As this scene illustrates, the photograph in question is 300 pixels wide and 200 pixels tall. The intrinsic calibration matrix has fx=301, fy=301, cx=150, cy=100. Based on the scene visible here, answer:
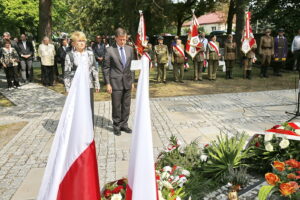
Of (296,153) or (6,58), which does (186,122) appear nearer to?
(296,153)

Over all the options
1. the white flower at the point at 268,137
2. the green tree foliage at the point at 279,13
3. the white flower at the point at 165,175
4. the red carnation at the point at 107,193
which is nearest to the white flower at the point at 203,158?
the white flower at the point at 165,175

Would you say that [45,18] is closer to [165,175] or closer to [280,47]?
[280,47]

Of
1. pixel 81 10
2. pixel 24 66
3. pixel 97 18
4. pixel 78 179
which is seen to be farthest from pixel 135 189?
pixel 81 10

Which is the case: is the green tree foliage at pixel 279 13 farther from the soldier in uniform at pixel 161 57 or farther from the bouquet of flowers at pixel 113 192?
the bouquet of flowers at pixel 113 192

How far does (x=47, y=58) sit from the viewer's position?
1294 centimetres

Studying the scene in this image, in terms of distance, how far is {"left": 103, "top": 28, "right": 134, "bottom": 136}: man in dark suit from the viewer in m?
5.94

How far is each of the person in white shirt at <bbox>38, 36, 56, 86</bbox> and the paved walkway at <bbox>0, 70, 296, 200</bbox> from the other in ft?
6.54

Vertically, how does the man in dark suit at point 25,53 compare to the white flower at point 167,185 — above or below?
above

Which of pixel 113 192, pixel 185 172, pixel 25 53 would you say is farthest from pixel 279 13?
pixel 113 192

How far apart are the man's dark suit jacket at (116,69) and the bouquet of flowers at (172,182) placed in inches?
116

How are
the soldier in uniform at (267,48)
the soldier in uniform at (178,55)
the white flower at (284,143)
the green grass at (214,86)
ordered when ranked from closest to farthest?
the white flower at (284,143)
the green grass at (214,86)
the soldier in uniform at (178,55)
the soldier in uniform at (267,48)

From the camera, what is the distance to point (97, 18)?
37.7 m

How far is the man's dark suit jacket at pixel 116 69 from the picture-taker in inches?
234

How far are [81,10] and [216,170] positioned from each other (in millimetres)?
40941
